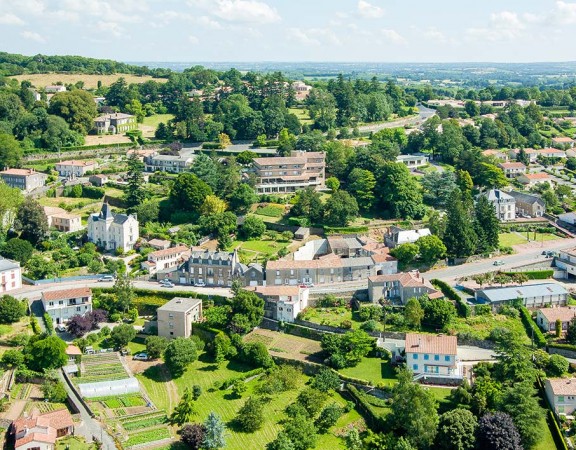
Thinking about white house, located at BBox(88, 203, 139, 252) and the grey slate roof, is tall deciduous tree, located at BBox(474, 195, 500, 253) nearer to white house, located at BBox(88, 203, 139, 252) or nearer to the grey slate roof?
the grey slate roof

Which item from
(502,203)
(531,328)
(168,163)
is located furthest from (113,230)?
(502,203)

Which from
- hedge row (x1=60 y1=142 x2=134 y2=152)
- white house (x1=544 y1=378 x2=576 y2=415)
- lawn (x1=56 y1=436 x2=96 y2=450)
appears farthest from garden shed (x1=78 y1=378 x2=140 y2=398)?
hedge row (x1=60 y1=142 x2=134 y2=152)

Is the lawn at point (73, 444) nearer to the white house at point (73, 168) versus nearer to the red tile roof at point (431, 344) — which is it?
the red tile roof at point (431, 344)

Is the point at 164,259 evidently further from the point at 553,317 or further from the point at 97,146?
the point at 97,146

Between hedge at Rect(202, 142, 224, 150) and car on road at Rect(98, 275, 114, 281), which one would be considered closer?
car on road at Rect(98, 275, 114, 281)

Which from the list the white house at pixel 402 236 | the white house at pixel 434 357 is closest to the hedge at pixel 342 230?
the white house at pixel 402 236
